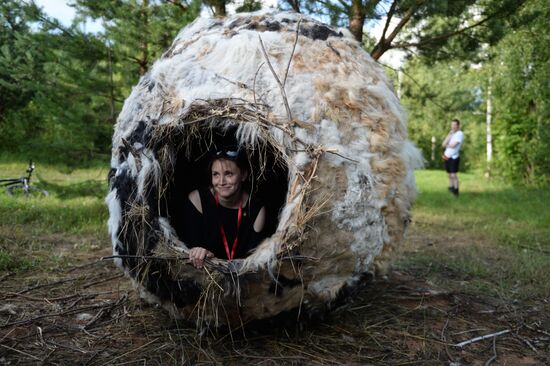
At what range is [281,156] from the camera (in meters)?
3.11

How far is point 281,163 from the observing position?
337 centimetres

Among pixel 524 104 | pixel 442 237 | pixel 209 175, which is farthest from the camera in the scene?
pixel 524 104

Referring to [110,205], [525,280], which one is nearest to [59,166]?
[110,205]

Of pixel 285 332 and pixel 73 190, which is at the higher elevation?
pixel 73 190

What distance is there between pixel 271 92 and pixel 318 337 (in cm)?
152

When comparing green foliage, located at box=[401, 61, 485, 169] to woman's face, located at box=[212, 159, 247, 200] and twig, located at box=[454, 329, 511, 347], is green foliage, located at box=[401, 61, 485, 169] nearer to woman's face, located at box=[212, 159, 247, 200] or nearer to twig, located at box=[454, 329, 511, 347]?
twig, located at box=[454, 329, 511, 347]

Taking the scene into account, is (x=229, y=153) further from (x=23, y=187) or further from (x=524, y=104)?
(x=524, y=104)

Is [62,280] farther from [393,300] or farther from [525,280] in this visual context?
[525,280]

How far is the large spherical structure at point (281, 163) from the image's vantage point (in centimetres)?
300

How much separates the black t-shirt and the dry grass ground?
491 millimetres

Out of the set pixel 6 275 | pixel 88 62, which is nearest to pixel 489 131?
pixel 88 62

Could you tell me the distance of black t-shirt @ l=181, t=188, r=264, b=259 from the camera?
3428 mm

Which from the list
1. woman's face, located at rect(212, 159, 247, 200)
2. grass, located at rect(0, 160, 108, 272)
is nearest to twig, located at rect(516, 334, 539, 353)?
woman's face, located at rect(212, 159, 247, 200)

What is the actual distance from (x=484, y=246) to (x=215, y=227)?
4305mm
